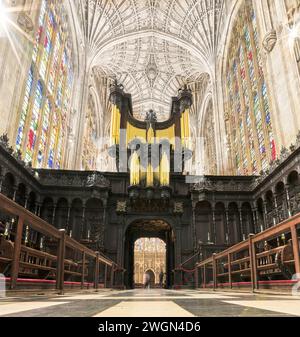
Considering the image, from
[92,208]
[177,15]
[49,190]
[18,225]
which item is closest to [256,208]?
[92,208]

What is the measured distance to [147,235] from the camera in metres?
17.8

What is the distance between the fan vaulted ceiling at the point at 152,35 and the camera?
23.2m

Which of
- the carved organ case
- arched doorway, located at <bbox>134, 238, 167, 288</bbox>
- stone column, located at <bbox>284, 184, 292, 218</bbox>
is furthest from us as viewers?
arched doorway, located at <bbox>134, 238, 167, 288</bbox>

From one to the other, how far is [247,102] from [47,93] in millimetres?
11474

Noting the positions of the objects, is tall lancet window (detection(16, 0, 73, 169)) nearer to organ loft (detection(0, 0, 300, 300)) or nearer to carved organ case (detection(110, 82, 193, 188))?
organ loft (detection(0, 0, 300, 300))

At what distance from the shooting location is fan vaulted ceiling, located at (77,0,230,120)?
23250mm

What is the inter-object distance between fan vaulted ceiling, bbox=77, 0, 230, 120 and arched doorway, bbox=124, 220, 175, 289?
14.2 m

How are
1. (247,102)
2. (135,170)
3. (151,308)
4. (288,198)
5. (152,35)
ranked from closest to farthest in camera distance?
1. (151,308)
2. (288,198)
3. (135,170)
4. (247,102)
5. (152,35)

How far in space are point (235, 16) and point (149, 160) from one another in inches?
482

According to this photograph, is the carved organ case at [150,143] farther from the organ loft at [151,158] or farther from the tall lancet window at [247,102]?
the tall lancet window at [247,102]

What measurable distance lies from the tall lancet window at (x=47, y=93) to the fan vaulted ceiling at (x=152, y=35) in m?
4.37

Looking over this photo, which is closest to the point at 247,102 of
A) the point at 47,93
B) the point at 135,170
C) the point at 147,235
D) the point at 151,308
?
the point at 135,170

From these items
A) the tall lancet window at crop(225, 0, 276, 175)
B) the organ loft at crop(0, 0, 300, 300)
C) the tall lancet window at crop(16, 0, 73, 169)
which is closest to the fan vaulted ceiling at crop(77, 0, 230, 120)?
the organ loft at crop(0, 0, 300, 300)

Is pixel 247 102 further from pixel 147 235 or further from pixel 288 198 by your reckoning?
pixel 147 235
